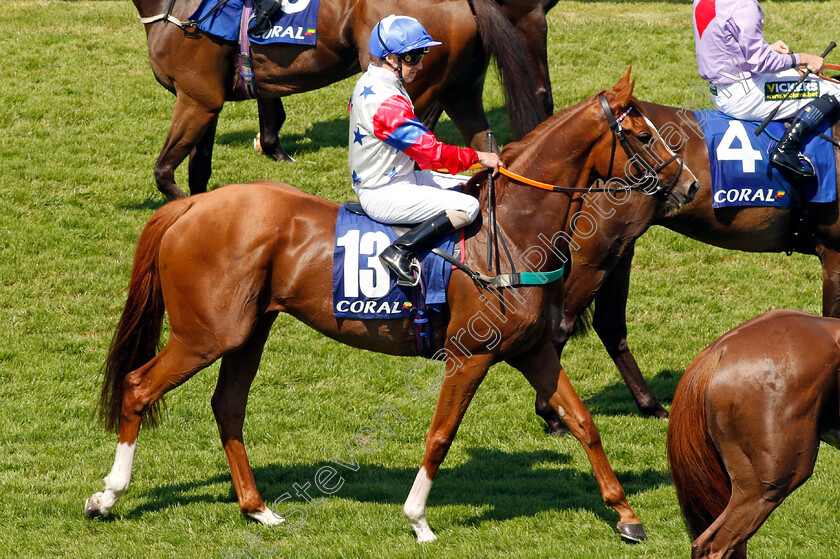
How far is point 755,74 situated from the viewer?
22.6ft

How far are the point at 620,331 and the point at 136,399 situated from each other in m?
3.59

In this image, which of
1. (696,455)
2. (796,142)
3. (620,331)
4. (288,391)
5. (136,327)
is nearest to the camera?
(696,455)

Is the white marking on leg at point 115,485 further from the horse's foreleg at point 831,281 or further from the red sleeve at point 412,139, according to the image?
the horse's foreleg at point 831,281

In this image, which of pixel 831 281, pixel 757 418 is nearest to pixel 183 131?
pixel 831 281

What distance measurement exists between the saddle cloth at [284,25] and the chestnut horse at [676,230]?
10.3ft

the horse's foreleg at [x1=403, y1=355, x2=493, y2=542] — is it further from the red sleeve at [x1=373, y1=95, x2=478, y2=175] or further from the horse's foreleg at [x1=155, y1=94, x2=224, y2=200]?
the horse's foreleg at [x1=155, y1=94, x2=224, y2=200]

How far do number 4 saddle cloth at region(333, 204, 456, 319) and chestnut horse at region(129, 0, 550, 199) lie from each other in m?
3.06

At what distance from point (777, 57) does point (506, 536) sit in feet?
12.7

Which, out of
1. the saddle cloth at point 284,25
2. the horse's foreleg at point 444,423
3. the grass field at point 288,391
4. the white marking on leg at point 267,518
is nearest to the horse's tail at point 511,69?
the saddle cloth at point 284,25

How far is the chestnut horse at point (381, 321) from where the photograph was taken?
5.32 meters

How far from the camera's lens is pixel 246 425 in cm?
704

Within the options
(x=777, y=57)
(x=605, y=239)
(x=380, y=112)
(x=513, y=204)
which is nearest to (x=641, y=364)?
(x=605, y=239)

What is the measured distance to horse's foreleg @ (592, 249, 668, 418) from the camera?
727cm

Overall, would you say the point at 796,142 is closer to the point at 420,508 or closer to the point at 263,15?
the point at 420,508
